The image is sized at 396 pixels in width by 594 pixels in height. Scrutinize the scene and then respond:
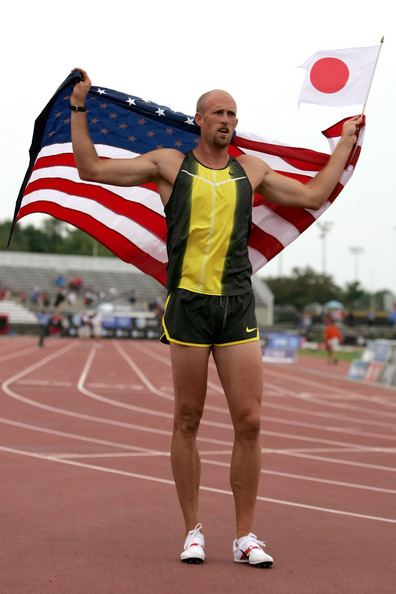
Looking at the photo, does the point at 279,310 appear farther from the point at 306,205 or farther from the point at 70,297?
the point at 306,205

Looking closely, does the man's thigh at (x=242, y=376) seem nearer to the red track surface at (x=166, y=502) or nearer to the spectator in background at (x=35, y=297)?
the red track surface at (x=166, y=502)

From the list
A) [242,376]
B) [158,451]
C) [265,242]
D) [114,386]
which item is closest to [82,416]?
[158,451]

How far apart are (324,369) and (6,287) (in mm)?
44053

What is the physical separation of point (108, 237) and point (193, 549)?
1748mm

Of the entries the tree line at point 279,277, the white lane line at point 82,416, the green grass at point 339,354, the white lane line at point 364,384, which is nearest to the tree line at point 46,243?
the tree line at point 279,277

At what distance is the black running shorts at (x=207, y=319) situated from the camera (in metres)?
4.82

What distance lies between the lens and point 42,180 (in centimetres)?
589

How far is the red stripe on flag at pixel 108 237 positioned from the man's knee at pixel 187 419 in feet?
2.93

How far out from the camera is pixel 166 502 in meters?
6.69

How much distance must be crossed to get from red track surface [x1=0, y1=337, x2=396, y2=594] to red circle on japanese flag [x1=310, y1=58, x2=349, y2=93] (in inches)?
88.4

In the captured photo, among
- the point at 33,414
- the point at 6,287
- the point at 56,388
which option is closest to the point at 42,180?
the point at 33,414

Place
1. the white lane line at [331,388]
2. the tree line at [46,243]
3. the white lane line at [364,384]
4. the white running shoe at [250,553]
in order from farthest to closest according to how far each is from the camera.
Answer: the tree line at [46,243]
the white lane line at [364,384]
the white lane line at [331,388]
the white running shoe at [250,553]

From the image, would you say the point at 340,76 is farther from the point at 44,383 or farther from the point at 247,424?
the point at 44,383

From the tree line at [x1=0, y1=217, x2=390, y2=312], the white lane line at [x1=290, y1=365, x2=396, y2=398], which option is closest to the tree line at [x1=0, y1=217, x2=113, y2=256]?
the tree line at [x1=0, y1=217, x2=390, y2=312]
